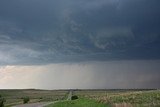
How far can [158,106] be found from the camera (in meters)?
52.0

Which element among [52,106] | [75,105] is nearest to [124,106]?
[75,105]

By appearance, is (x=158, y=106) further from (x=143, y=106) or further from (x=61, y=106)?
(x=61, y=106)

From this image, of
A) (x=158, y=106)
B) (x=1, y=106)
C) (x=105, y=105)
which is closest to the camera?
(x=158, y=106)

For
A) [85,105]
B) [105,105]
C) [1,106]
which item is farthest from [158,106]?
[1,106]

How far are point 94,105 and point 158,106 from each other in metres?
13.5

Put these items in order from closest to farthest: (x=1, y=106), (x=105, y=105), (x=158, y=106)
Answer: (x=158, y=106), (x=105, y=105), (x=1, y=106)

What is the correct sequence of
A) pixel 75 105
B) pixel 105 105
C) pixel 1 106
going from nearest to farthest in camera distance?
1. pixel 105 105
2. pixel 75 105
3. pixel 1 106

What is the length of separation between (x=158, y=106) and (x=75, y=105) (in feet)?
61.1

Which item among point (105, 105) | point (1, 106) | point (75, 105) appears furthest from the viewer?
point (1, 106)

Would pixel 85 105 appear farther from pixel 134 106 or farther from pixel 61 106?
pixel 134 106

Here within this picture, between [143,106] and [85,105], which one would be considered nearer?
[143,106]

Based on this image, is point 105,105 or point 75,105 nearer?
point 105,105

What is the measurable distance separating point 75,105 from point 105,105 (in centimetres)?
721

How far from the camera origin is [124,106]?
174 ft
